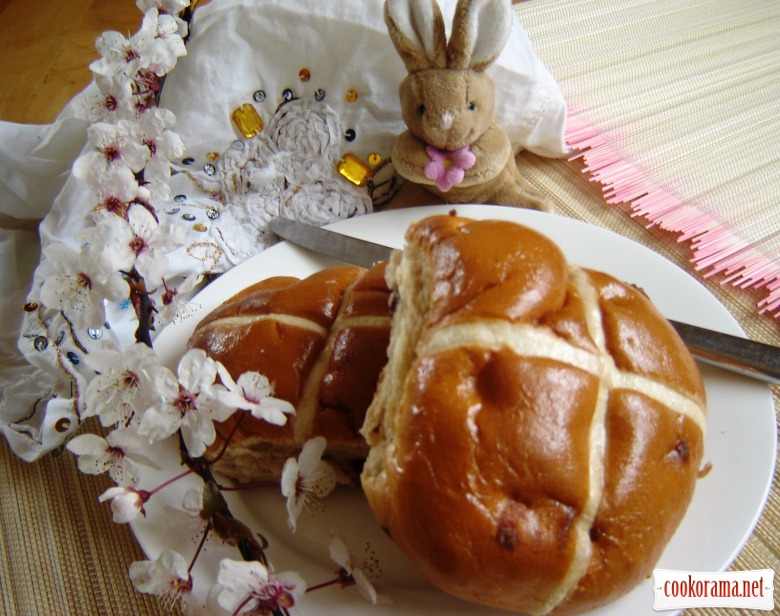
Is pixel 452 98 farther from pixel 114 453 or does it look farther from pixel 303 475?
pixel 114 453

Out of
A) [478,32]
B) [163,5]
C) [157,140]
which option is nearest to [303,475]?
[157,140]

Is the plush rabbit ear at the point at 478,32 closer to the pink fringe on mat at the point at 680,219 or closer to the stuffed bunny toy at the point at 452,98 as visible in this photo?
the stuffed bunny toy at the point at 452,98

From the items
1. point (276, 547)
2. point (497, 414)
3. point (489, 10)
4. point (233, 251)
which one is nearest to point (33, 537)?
point (276, 547)

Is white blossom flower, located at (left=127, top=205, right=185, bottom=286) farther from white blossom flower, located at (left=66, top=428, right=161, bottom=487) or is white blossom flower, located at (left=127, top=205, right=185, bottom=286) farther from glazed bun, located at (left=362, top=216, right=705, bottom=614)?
glazed bun, located at (left=362, top=216, right=705, bottom=614)

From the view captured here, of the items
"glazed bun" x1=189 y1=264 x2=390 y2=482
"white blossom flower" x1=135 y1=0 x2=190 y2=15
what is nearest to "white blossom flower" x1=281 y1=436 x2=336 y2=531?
"glazed bun" x1=189 y1=264 x2=390 y2=482

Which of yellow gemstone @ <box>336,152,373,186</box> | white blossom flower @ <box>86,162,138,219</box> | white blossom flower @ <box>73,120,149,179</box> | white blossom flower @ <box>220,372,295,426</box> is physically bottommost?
yellow gemstone @ <box>336,152,373,186</box>
